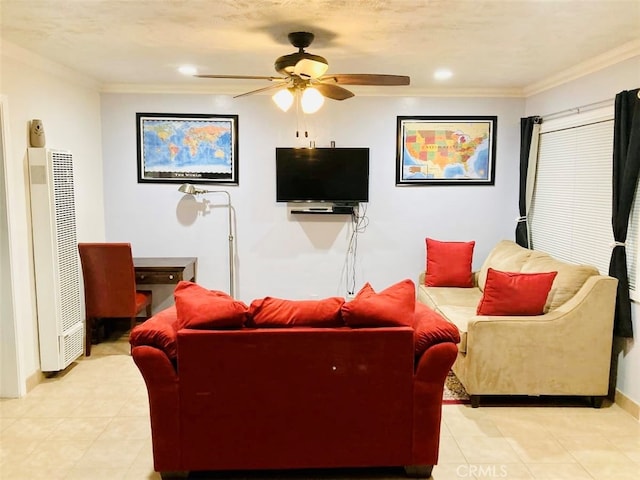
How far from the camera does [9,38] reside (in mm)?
3363

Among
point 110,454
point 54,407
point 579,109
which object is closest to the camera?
point 110,454

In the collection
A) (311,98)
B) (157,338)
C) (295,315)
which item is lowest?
(157,338)

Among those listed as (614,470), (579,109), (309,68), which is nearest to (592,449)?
(614,470)

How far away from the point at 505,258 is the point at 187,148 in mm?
3355

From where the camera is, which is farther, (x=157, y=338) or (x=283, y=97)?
(x=283, y=97)

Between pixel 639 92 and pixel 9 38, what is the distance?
13.7 ft

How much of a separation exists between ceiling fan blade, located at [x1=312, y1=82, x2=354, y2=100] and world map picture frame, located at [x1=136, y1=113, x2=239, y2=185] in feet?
6.67

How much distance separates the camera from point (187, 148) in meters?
5.23

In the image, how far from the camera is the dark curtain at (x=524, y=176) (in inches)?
196

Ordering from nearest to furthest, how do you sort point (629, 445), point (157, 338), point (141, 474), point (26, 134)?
1. point (157, 338)
2. point (141, 474)
3. point (629, 445)
4. point (26, 134)

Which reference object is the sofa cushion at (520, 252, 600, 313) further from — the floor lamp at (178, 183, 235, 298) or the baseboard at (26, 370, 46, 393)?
the baseboard at (26, 370, 46, 393)

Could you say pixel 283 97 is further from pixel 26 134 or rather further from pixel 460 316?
pixel 460 316

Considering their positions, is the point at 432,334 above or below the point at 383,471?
above

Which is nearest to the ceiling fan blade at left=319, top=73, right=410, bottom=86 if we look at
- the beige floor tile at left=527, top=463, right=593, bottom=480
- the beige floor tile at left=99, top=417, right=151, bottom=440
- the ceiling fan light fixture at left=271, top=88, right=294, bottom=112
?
the ceiling fan light fixture at left=271, top=88, right=294, bottom=112
